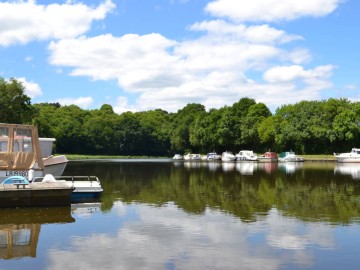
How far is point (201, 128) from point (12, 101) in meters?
65.1

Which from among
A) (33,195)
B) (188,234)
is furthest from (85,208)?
(188,234)

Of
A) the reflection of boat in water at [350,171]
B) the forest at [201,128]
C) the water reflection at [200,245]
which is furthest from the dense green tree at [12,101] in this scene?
the water reflection at [200,245]

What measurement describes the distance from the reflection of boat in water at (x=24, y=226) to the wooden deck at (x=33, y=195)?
351mm

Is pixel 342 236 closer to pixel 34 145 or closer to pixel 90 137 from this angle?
pixel 34 145

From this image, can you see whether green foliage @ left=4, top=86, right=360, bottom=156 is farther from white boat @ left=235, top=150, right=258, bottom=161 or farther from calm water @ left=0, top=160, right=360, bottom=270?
calm water @ left=0, top=160, right=360, bottom=270

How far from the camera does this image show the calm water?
1168cm

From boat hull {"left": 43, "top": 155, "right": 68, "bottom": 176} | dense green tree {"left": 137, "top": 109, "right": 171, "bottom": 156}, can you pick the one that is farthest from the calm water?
dense green tree {"left": 137, "top": 109, "right": 171, "bottom": 156}

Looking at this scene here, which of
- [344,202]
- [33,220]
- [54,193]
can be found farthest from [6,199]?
[344,202]

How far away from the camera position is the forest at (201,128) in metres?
94.7

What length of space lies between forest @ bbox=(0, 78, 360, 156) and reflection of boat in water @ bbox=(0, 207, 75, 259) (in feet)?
179

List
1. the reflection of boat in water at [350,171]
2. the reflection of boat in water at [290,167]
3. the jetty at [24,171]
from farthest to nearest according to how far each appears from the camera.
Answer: the reflection of boat in water at [290,167], the reflection of boat in water at [350,171], the jetty at [24,171]

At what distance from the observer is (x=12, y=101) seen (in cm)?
7162

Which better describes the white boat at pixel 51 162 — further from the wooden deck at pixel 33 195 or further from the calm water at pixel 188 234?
the wooden deck at pixel 33 195

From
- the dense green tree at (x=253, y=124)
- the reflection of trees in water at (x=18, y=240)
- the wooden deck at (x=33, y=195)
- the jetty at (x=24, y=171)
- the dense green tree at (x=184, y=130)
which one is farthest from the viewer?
the dense green tree at (x=184, y=130)
